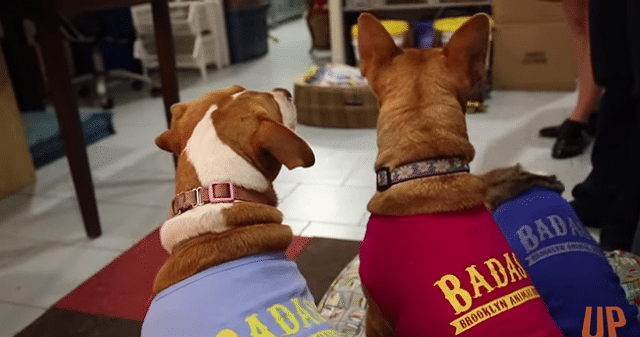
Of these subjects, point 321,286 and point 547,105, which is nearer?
point 321,286

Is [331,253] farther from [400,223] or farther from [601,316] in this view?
[601,316]

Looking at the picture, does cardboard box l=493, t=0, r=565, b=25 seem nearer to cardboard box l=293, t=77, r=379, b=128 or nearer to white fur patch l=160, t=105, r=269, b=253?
cardboard box l=293, t=77, r=379, b=128

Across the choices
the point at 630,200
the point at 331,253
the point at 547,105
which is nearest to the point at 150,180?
the point at 331,253

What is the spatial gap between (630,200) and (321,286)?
98 cm

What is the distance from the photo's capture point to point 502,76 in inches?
156

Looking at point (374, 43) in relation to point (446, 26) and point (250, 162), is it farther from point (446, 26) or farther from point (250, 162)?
point (446, 26)

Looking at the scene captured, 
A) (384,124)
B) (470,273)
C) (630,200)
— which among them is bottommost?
(630,200)

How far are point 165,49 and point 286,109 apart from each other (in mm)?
1480

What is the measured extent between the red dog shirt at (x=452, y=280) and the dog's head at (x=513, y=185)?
1.13 ft

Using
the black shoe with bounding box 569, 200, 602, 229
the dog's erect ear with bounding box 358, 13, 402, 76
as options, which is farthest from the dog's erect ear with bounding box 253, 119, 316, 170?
the black shoe with bounding box 569, 200, 602, 229

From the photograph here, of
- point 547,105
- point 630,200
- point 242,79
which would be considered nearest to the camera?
point 630,200

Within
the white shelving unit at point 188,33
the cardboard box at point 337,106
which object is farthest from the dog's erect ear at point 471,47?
the white shelving unit at point 188,33

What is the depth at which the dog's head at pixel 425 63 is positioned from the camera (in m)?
1.22

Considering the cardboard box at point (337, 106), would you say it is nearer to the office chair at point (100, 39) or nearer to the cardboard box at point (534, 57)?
the cardboard box at point (534, 57)
